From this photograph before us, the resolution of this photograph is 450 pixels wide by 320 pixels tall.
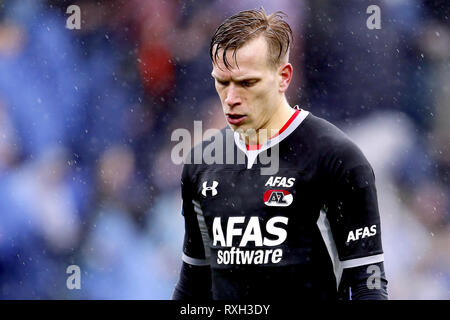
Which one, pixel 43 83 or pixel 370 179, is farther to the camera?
pixel 43 83

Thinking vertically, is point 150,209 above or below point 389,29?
below

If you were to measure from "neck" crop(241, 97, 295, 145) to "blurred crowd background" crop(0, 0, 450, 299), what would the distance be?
12.4ft

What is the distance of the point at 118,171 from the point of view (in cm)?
761

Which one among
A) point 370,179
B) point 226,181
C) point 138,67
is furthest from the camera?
point 138,67

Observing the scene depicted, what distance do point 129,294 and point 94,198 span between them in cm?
111

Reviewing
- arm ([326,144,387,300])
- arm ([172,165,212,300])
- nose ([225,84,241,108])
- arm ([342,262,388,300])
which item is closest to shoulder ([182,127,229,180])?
arm ([172,165,212,300])

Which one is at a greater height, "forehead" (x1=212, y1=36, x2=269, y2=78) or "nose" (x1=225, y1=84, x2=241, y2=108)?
"forehead" (x1=212, y1=36, x2=269, y2=78)

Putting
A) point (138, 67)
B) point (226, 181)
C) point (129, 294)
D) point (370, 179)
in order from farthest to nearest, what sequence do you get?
point (138, 67)
point (129, 294)
point (226, 181)
point (370, 179)

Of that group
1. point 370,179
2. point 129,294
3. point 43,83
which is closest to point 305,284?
point 370,179

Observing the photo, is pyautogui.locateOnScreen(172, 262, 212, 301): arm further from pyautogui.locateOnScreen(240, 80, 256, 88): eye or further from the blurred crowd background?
the blurred crowd background

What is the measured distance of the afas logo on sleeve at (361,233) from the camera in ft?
10.8

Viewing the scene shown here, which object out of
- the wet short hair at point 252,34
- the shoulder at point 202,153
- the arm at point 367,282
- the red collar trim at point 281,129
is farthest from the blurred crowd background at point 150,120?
the arm at point 367,282

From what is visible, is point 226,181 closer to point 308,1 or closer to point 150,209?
point 150,209

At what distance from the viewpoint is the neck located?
144 inches
